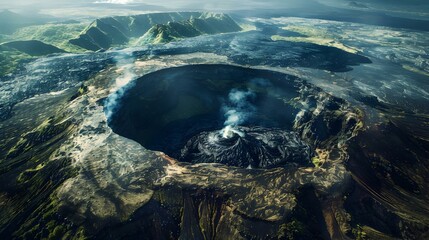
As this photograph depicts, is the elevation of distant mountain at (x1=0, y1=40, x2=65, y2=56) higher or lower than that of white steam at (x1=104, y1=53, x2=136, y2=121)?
lower

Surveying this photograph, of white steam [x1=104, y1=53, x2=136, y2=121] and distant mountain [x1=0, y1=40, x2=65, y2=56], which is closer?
white steam [x1=104, y1=53, x2=136, y2=121]

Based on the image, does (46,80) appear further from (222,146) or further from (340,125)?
(340,125)

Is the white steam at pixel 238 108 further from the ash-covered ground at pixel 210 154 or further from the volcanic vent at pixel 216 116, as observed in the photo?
the ash-covered ground at pixel 210 154

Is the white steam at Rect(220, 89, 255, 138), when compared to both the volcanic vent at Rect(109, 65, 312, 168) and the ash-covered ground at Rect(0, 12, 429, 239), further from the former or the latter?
the ash-covered ground at Rect(0, 12, 429, 239)

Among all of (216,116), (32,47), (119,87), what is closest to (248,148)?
(216,116)

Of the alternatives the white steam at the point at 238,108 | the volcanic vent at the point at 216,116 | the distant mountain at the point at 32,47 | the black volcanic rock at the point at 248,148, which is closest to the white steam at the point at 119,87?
the volcanic vent at the point at 216,116

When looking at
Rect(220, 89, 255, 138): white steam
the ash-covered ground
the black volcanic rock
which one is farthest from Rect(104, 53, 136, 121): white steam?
Rect(220, 89, 255, 138): white steam

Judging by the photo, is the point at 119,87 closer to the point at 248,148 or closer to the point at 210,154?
the point at 210,154
